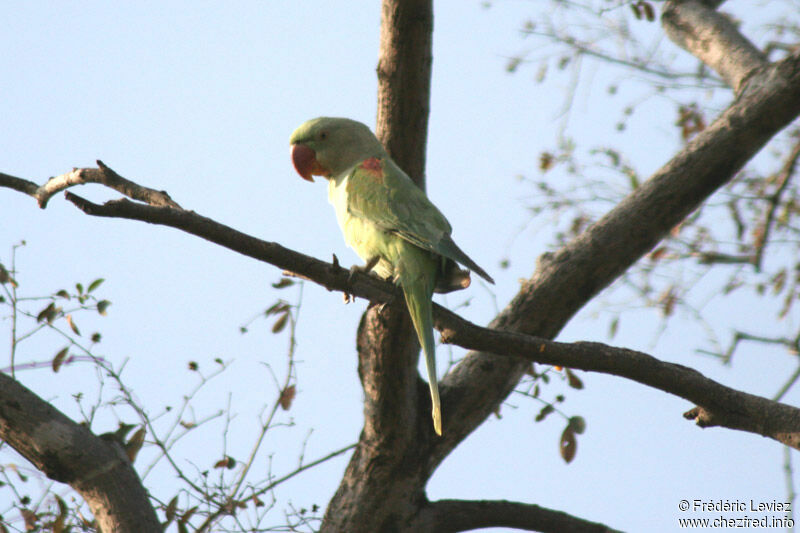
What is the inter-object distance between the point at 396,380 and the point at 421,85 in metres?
1.41

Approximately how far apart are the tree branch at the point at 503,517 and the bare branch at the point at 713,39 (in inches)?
99.6

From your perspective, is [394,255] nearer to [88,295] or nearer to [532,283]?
[532,283]

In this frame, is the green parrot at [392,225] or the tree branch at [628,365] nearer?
the tree branch at [628,365]

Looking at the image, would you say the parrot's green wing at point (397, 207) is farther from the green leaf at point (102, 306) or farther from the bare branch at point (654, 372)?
the green leaf at point (102, 306)

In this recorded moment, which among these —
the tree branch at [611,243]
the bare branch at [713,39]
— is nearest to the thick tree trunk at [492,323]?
the tree branch at [611,243]

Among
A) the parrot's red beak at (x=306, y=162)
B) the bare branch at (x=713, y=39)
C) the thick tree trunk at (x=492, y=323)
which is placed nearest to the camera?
the thick tree trunk at (x=492, y=323)

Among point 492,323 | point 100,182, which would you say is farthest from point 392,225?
point 100,182

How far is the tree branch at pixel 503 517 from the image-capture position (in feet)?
12.6

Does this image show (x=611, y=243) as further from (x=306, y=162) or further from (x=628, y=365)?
(x=306, y=162)

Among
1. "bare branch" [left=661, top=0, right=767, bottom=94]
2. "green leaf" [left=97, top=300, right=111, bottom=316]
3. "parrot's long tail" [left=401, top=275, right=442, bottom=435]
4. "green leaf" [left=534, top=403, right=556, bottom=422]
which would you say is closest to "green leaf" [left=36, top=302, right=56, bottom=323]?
"green leaf" [left=97, top=300, right=111, bottom=316]

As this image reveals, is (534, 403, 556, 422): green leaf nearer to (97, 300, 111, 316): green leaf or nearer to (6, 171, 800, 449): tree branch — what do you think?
(6, 171, 800, 449): tree branch

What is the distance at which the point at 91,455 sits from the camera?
10.2 feet

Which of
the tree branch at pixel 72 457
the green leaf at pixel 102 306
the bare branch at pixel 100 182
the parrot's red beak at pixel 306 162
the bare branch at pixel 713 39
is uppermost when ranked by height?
the bare branch at pixel 713 39

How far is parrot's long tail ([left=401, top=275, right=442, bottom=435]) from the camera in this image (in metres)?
2.89
